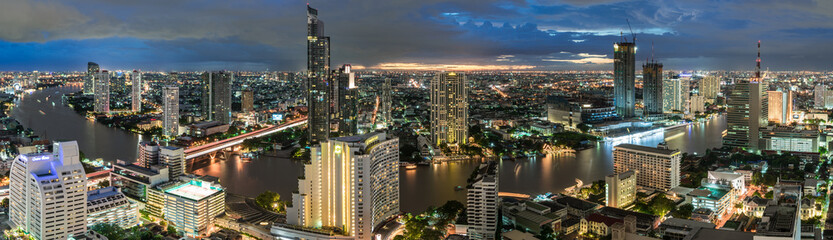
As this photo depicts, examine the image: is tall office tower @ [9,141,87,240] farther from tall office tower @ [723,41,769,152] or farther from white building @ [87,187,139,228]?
tall office tower @ [723,41,769,152]

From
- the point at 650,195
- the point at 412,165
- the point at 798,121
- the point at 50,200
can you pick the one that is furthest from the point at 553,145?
the point at 50,200

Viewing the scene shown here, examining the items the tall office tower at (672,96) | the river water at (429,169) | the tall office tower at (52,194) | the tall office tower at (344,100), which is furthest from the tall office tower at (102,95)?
the tall office tower at (672,96)

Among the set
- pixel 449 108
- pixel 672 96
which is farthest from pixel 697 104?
pixel 449 108

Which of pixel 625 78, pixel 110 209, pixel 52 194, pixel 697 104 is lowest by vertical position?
pixel 110 209

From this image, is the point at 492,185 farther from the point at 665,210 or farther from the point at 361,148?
the point at 665,210

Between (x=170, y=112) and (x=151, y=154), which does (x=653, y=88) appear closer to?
(x=170, y=112)

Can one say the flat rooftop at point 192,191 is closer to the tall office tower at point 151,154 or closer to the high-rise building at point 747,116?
the tall office tower at point 151,154
